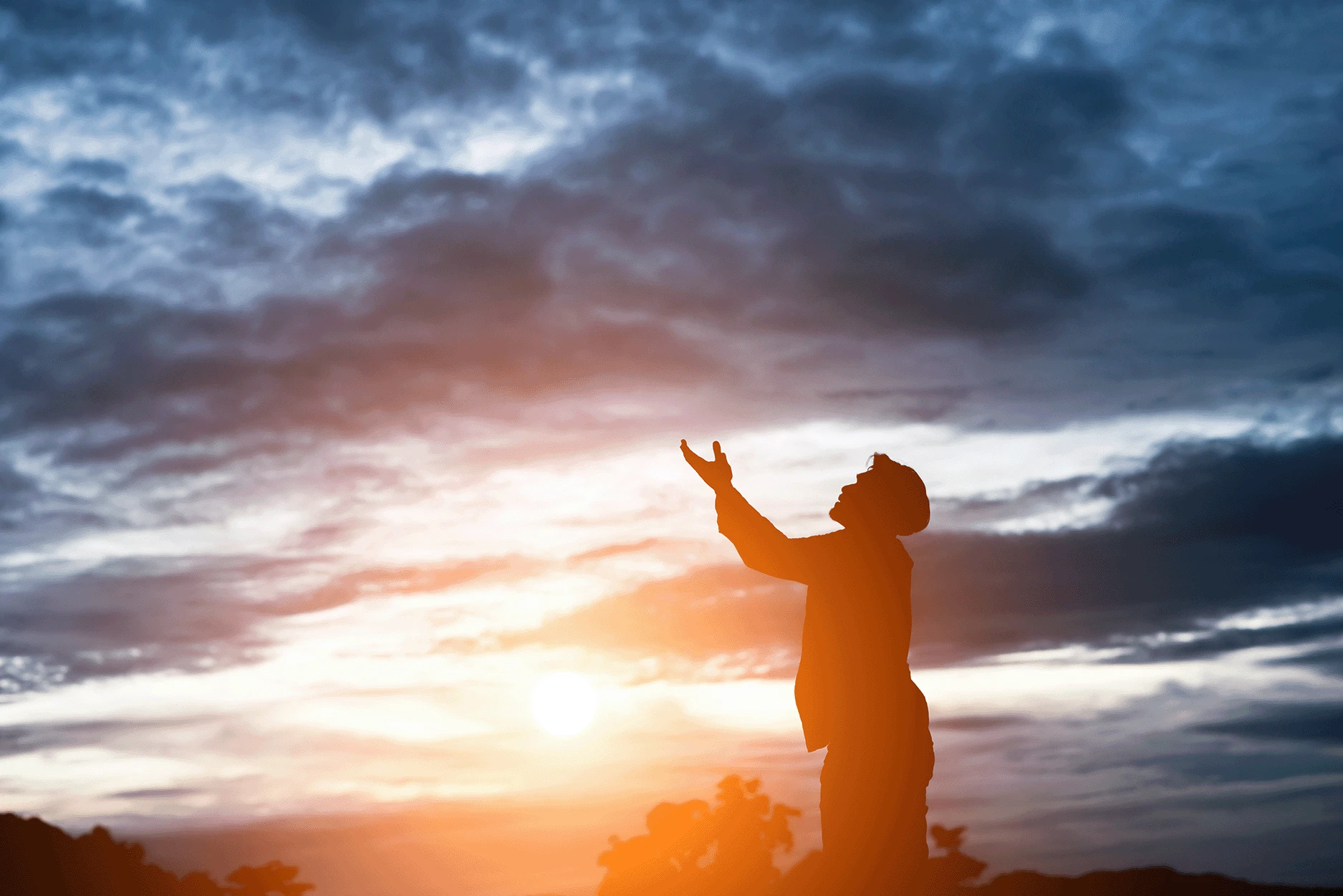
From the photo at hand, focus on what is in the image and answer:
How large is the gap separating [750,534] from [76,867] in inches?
1172

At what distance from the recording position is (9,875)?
33.7 m

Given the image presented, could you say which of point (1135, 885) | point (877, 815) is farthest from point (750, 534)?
point (1135, 885)

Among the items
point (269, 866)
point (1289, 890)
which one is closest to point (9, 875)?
point (269, 866)

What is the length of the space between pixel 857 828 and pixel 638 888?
4637 millimetres

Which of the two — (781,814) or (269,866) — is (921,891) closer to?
(781,814)

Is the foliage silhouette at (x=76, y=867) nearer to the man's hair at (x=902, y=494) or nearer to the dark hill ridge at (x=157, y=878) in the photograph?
the dark hill ridge at (x=157, y=878)

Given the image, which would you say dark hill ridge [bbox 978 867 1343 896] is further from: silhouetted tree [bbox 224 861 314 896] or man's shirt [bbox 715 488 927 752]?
man's shirt [bbox 715 488 927 752]

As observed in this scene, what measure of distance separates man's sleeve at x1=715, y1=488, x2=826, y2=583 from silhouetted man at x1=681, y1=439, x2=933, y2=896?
0.01 meters

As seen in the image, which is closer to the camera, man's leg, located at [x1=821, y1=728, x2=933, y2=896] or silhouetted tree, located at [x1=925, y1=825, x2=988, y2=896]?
man's leg, located at [x1=821, y1=728, x2=933, y2=896]

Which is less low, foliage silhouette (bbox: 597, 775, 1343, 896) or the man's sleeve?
the man's sleeve

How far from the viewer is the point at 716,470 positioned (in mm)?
11539

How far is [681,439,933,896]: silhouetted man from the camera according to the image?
11.0 metres

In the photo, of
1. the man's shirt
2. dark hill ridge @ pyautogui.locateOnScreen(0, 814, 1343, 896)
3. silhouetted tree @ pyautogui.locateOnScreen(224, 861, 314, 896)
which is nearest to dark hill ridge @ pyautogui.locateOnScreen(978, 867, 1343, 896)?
dark hill ridge @ pyautogui.locateOnScreen(0, 814, 1343, 896)

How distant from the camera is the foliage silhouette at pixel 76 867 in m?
30.1
